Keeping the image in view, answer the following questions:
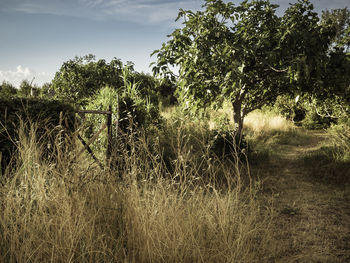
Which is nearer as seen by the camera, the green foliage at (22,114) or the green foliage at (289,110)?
the green foliage at (22,114)

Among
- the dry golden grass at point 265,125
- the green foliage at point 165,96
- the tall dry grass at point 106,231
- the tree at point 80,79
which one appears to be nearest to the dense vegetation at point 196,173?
the tall dry grass at point 106,231

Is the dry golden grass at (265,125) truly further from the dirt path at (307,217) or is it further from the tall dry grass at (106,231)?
the tall dry grass at (106,231)

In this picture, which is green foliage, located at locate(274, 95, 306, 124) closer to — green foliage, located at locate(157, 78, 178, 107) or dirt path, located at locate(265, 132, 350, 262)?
green foliage, located at locate(157, 78, 178, 107)

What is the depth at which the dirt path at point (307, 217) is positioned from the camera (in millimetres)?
2648

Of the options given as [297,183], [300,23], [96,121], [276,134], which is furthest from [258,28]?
[276,134]

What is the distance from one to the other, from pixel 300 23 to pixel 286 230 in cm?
385

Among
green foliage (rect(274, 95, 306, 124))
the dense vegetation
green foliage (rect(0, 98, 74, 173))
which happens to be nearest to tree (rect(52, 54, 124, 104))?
the dense vegetation

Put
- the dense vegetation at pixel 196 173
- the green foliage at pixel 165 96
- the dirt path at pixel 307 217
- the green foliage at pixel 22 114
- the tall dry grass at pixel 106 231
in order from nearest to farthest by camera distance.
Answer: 1. the tall dry grass at pixel 106 231
2. the dense vegetation at pixel 196 173
3. the dirt path at pixel 307 217
4. the green foliage at pixel 22 114
5. the green foliage at pixel 165 96

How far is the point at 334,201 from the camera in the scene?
4.13m

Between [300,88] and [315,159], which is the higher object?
[300,88]

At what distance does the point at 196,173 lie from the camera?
2.72 m

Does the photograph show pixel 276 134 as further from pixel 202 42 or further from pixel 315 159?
pixel 202 42

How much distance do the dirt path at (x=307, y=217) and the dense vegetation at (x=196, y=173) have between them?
21mm

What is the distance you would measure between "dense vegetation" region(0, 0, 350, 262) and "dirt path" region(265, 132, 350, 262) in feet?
0.07
